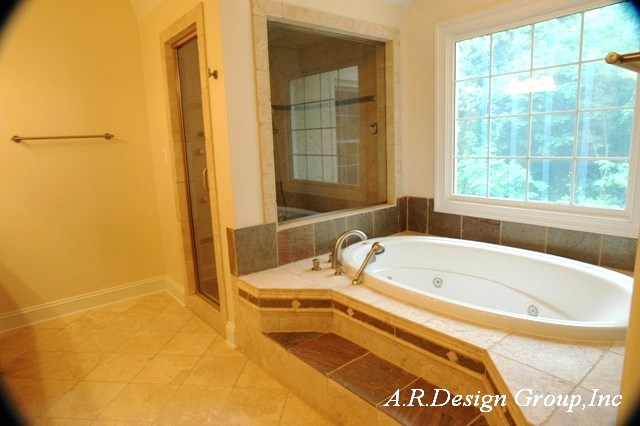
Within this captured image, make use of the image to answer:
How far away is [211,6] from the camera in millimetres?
2039

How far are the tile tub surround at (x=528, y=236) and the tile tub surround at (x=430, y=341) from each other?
0.93 metres

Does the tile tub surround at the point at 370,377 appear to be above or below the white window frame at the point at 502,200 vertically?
below

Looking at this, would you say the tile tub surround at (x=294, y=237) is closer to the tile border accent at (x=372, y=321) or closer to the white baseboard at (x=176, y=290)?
the tile border accent at (x=372, y=321)

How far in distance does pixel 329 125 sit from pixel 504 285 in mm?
1666

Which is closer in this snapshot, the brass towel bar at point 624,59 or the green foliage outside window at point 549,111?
the brass towel bar at point 624,59

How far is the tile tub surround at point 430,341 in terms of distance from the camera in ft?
4.06

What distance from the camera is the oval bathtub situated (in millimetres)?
1531

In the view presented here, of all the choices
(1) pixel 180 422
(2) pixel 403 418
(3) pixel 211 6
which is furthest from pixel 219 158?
(2) pixel 403 418

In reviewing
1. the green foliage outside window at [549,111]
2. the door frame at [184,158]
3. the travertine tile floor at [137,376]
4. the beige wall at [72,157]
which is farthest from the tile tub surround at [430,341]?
the beige wall at [72,157]

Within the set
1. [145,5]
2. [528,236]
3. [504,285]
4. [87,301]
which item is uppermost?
[145,5]

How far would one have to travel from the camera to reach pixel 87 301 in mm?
3020

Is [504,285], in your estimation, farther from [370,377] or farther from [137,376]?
[137,376]

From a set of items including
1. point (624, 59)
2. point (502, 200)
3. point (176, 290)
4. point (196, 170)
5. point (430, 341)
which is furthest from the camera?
point (176, 290)

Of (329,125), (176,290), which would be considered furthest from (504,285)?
(176,290)
